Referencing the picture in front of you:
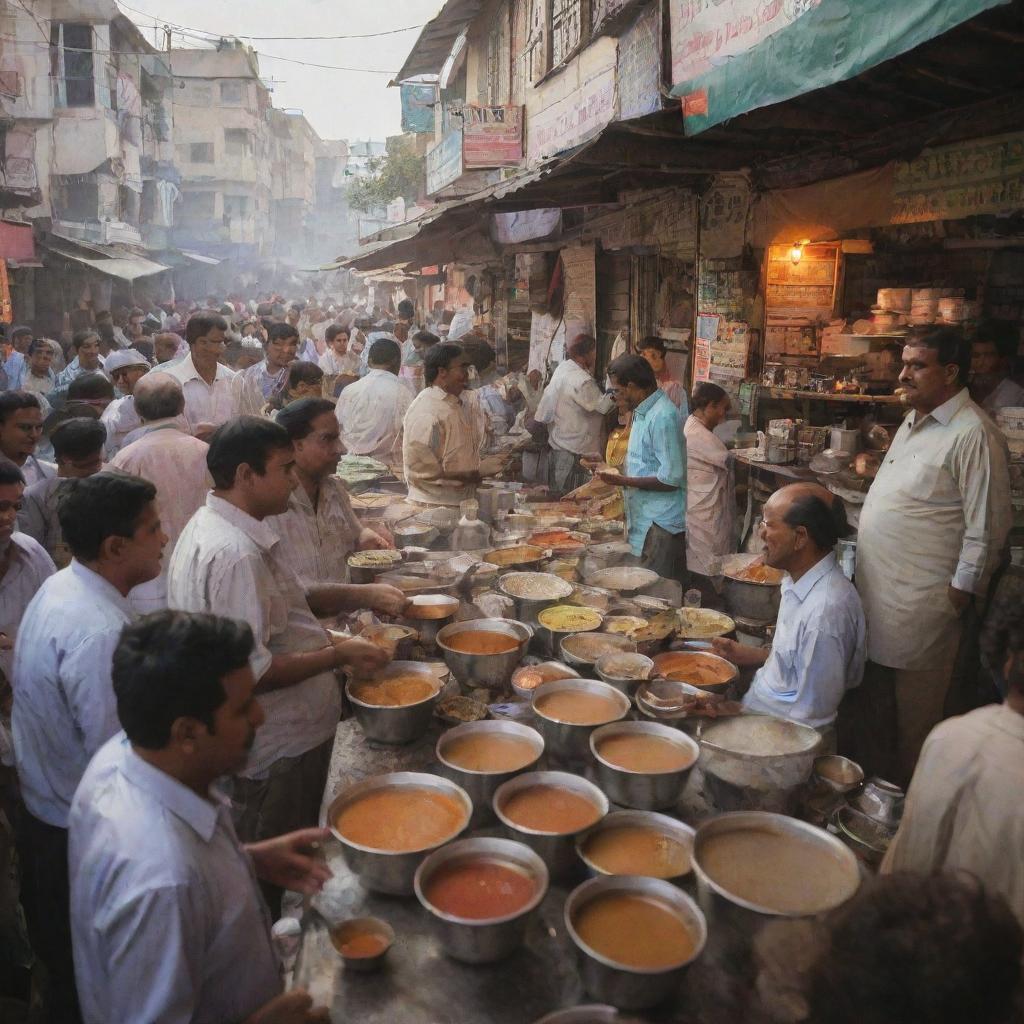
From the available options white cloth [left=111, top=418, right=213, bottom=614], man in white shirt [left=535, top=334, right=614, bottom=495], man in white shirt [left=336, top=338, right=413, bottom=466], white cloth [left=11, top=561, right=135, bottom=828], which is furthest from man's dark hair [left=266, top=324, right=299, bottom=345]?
white cloth [left=11, top=561, right=135, bottom=828]

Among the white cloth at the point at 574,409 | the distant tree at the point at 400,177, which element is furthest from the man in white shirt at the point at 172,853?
the distant tree at the point at 400,177

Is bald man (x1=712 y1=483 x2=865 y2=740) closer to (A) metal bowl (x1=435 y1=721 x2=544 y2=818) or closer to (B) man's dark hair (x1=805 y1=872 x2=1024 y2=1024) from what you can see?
(A) metal bowl (x1=435 y1=721 x2=544 y2=818)

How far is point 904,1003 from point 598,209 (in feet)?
36.7

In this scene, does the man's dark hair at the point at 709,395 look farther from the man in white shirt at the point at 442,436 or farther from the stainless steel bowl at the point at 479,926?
the stainless steel bowl at the point at 479,926

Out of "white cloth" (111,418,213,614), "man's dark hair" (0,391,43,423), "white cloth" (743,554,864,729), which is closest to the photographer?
"white cloth" (743,554,864,729)

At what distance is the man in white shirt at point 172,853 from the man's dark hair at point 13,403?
3.42 meters

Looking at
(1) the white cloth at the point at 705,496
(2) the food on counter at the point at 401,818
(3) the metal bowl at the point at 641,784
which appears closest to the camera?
(2) the food on counter at the point at 401,818

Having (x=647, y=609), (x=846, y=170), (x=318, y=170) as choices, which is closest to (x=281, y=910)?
(x=647, y=609)

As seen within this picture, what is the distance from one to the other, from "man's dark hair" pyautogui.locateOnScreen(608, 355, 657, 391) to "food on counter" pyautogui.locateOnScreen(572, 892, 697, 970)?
14.1 feet

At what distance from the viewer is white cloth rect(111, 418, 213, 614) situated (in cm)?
476

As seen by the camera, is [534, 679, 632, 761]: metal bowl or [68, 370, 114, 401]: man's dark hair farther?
[68, 370, 114, 401]: man's dark hair

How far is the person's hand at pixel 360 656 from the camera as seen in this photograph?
2.99m

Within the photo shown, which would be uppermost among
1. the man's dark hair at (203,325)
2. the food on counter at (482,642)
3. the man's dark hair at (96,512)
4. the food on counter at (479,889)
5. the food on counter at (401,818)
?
the man's dark hair at (203,325)

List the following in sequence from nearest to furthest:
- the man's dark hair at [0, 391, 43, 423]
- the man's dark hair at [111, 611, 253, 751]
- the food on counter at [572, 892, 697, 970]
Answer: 1. the man's dark hair at [111, 611, 253, 751]
2. the food on counter at [572, 892, 697, 970]
3. the man's dark hair at [0, 391, 43, 423]
